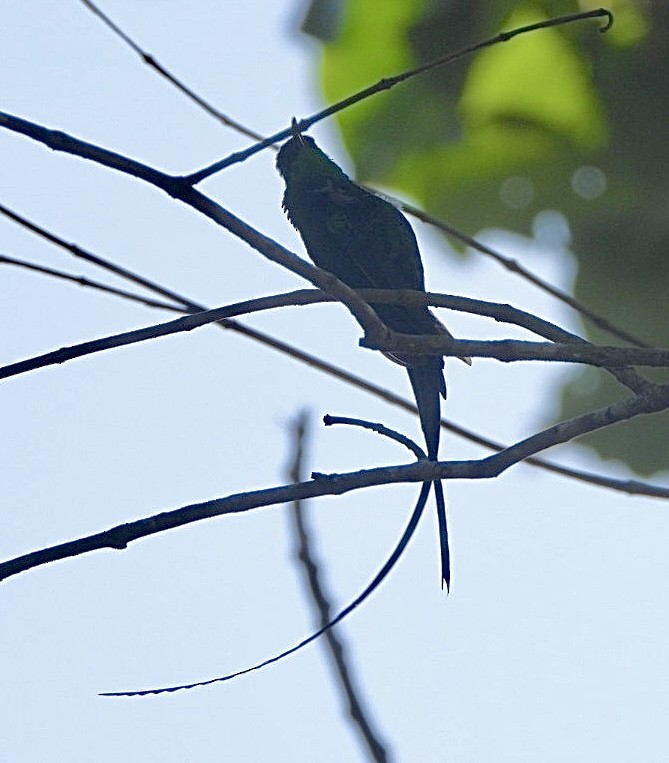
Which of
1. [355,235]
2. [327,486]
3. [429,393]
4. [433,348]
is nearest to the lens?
[327,486]

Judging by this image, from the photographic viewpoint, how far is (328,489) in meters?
2.07

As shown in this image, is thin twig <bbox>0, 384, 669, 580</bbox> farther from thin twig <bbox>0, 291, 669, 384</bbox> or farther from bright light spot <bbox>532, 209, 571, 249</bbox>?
bright light spot <bbox>532, 209, 571, 249</bbox>

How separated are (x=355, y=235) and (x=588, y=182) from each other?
163 cm

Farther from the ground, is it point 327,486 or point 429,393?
point 429,393

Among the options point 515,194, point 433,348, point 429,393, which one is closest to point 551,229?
point 515,194

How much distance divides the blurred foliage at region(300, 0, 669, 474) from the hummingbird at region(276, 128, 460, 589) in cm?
A: 103

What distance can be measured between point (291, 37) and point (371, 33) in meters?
0.35

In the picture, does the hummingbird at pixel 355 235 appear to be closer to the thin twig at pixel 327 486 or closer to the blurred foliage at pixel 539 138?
the blurred foliage at pixel 539 138

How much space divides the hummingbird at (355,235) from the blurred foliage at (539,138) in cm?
103

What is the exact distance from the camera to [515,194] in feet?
16.9

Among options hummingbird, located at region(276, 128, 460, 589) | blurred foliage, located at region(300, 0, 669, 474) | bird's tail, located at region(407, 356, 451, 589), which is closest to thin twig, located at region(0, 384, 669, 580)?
bird's tail, located at region(407, 356, 451, 589)

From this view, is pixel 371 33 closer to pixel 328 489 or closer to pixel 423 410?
pixel 423 410

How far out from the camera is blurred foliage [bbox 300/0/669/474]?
486 centimetres

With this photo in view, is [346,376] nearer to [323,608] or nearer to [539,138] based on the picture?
[323,608]
